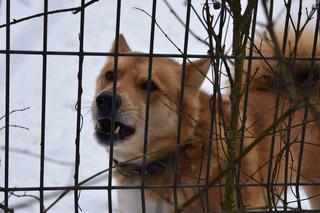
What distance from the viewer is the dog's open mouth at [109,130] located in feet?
10.8

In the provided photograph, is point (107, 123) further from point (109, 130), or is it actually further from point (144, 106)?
point (144, 106)

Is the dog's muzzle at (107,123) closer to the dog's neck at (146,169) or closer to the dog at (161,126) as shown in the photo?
the dog at (161,126)

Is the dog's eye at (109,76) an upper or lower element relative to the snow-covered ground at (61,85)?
lower

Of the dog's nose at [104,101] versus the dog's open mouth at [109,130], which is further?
the dog's open mouth at [109,130]

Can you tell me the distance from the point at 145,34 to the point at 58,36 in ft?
3.12

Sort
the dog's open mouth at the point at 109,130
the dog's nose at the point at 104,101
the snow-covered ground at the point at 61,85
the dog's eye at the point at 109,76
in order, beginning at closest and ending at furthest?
1. the dog's nose at the point at 104,101
2. the dog's open mouth at the point at 109,130
3. the dog's eye at the point at 109,76
4. the snow-covered ground at the point at 61,85

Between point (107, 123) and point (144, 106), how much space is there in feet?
0.65

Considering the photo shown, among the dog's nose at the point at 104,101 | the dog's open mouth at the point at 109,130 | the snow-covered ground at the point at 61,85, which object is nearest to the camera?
the dog's nose at the point at 104,101

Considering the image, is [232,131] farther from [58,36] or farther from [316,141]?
[58,36]

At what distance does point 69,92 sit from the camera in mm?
6117

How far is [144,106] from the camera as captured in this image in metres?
3.36

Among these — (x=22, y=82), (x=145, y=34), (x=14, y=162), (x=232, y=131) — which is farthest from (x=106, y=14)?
(x=232, y=131)

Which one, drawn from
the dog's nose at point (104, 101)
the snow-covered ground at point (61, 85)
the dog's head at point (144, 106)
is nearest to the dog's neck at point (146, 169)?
the dog's head at point (144, 106)

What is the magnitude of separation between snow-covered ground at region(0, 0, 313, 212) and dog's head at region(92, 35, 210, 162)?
0.25 meters
